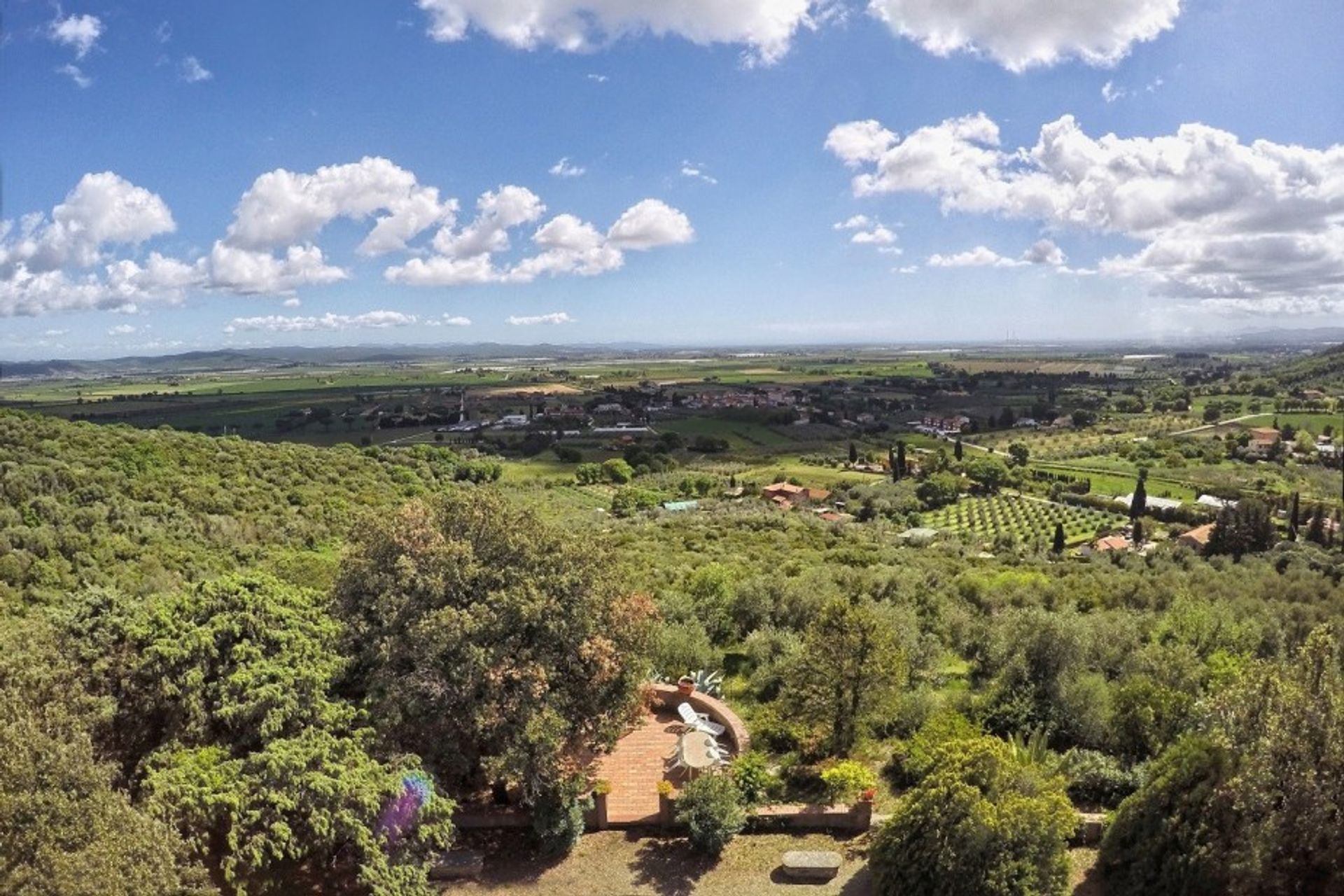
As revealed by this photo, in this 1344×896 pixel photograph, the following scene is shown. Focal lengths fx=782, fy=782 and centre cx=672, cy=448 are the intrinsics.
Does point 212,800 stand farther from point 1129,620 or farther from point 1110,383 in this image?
point 1110,383

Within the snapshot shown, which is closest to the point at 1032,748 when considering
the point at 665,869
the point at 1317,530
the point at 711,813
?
the point at 711,813

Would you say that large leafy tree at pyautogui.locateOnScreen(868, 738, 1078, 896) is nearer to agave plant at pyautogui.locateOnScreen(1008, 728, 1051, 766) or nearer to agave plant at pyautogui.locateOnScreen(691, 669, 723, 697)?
agave plant at pyautogui.locateOnScreen(1008, 728, 1051, 766)

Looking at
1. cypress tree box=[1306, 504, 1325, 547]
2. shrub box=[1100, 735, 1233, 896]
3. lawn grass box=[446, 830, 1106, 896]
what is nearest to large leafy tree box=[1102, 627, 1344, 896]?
shrub box=[1100, 735, 1233, 896]

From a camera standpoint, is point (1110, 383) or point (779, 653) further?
point (1110, 383)

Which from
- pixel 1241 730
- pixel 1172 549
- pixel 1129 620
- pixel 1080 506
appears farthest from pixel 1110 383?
pixel 1241 730

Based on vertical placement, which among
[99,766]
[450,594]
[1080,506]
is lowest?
[1080,506]

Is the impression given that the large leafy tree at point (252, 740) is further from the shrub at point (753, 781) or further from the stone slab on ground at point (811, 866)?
the stone slab on ground at point (811, 866)
